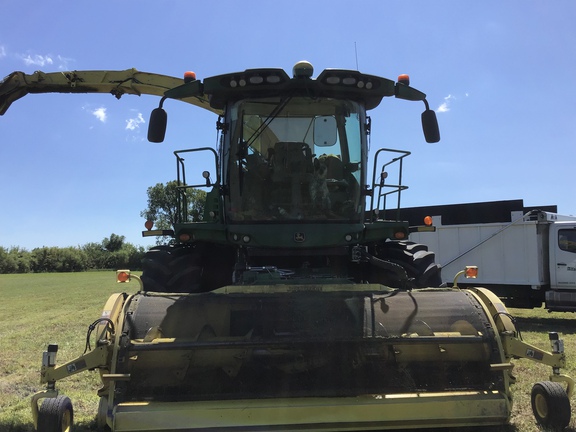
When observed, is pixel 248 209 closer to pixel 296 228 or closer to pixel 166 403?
pixel 296 228

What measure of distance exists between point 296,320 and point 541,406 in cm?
194

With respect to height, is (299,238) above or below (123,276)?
above

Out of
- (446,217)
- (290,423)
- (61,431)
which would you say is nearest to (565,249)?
(446,217)

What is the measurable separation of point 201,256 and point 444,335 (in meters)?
2.75

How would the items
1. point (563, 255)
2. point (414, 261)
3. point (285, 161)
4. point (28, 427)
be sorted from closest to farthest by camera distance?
1. point (28, 427)
2. point (285, 161)
3. point (414, 261)
4. point (563, 255)

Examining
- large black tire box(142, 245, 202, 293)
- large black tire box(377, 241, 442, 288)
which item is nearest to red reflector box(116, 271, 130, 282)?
large black tire box(142, 245, 202, 293)

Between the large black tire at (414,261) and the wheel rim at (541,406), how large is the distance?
1.72m

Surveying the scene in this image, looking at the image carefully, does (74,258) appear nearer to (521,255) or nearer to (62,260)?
(62,260)

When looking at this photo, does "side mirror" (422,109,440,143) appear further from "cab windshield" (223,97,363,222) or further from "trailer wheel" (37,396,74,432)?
"trailer wheel" (37,396,74,432)

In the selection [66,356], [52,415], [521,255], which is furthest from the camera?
[521,255]

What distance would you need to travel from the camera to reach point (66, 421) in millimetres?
3037

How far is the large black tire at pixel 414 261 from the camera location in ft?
16.8

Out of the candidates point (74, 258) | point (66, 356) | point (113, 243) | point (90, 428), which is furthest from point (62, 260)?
point (90, 428)

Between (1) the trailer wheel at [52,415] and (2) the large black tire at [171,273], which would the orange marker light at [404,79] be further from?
(1) the trailer wheel at [52,415]
